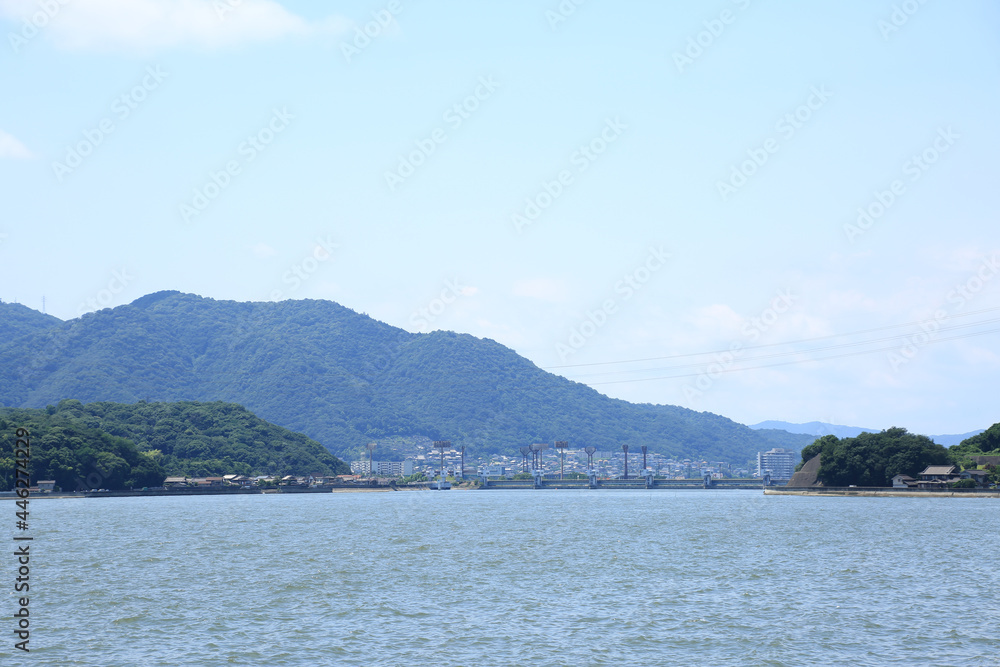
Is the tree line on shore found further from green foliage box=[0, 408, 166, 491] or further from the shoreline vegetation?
green foliage box=[0, 408, 166, 491]

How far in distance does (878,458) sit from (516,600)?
11718cm

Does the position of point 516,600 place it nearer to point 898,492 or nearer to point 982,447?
point 898,492

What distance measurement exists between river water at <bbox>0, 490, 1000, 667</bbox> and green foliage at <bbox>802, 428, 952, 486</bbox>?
78.5 meters

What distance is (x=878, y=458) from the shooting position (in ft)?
443

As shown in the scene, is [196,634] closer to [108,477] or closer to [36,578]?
[36,578]

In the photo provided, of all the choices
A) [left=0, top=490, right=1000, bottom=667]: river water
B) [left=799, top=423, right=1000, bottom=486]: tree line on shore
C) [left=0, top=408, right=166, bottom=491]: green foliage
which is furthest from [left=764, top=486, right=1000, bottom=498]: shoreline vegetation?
[left=0, top=408, right=166, bottom=491]: green foliage

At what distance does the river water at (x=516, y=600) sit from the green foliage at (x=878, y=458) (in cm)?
7854

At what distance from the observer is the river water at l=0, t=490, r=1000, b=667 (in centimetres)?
2361

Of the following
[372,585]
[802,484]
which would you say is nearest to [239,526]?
[372,585]

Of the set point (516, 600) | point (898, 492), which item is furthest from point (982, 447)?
point (516, 600)

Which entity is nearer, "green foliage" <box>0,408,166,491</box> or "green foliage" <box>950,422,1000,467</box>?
"green foliage" <box>950,422,1000,467</box>

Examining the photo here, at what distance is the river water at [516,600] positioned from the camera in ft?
77.5

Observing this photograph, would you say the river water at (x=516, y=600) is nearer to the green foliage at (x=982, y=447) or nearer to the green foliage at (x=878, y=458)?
the green foliage at (x=878, y=458)

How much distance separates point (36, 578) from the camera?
38.4 meters
